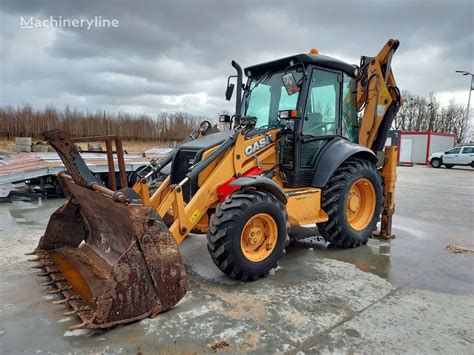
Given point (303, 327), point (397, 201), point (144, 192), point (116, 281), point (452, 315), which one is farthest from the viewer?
point (397, 201)

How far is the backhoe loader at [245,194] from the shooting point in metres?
3.13

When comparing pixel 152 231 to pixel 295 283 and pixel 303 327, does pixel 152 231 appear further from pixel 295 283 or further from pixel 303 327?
pixel 295 283

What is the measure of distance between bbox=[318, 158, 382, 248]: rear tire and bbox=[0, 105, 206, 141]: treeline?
21165 mm

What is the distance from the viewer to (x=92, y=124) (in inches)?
1126

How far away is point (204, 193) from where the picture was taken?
407 cm

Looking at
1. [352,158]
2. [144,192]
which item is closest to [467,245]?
[352,158]

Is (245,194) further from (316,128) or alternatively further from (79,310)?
(79,310)

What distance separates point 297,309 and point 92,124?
28.2 metres

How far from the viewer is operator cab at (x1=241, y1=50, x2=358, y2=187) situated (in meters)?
4.80

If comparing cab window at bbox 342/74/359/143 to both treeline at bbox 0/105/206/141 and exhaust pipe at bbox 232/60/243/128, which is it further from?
treeline at bbox 0/105/206/141

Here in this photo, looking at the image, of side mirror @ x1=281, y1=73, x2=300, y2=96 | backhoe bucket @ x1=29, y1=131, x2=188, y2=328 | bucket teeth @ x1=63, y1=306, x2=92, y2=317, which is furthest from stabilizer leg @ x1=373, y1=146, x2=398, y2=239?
bucket teeth @ x1=63, y1=306, x2=92, y2=317

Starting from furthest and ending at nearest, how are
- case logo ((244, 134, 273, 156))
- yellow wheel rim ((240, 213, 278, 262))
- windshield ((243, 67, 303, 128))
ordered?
1. windshield ((243, 67, 303, 128))
2. case logo ((244, 134, 273, 156))
3. yellow wheel rim ((240, 213, 278, 262))

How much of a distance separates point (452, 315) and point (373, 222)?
222 centimetres

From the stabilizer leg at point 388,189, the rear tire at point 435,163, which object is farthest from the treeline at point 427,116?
the stabilizer leg at point 388,189
